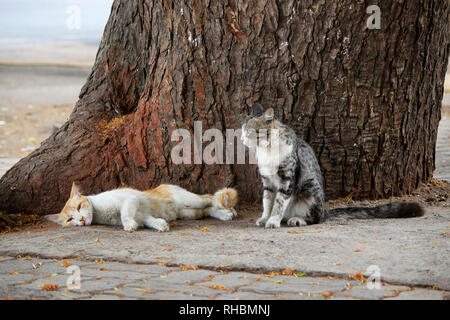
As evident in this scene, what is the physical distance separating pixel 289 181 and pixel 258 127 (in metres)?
0.57

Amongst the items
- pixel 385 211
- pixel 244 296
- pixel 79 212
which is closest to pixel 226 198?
pixel 79 212

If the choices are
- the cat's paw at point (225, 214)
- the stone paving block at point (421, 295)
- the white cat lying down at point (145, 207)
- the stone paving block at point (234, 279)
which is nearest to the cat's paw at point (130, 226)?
the white cat lying down at point (145, 207)

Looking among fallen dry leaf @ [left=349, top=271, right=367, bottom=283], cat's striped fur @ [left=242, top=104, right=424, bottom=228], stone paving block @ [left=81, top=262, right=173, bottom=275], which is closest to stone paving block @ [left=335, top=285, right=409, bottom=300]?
fallen dry leaf @ [left=349, top=271, right=367, bottom=283]

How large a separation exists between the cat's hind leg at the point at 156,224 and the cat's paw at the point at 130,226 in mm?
140

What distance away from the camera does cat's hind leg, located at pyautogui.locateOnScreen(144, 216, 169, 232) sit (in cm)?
540

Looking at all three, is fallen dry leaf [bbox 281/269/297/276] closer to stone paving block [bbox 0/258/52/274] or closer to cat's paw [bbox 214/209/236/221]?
stone paving block [bbox 0/258/52/274]

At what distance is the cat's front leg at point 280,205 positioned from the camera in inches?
210

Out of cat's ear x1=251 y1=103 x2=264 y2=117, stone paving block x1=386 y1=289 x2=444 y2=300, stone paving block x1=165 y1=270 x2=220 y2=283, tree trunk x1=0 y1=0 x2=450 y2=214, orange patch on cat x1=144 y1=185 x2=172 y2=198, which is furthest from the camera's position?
orange patch on cat x1=144 y1=185 x2=172 y2=198

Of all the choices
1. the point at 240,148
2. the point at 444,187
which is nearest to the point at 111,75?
the point at 240,148

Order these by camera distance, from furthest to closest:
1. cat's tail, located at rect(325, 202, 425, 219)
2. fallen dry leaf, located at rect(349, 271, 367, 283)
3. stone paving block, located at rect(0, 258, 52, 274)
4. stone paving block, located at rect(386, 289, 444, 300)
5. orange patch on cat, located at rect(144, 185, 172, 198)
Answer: orange patch on cat, located at rect(144, 185, 172, 198) < cat's tail, located at rect(325, 202, 425, 219) < stone paving block, located at rect(0, 258, 52, 274) < fallen dry leaf, located at rect(349, 271, 367, 283) < stone paving block, located at rect(386, 289, 444, 300)

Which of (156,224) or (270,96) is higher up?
(270,96)

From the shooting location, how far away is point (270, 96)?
589 cm

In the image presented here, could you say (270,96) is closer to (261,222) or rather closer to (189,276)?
(261,222)

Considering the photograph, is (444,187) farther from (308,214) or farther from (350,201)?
(308,214)
